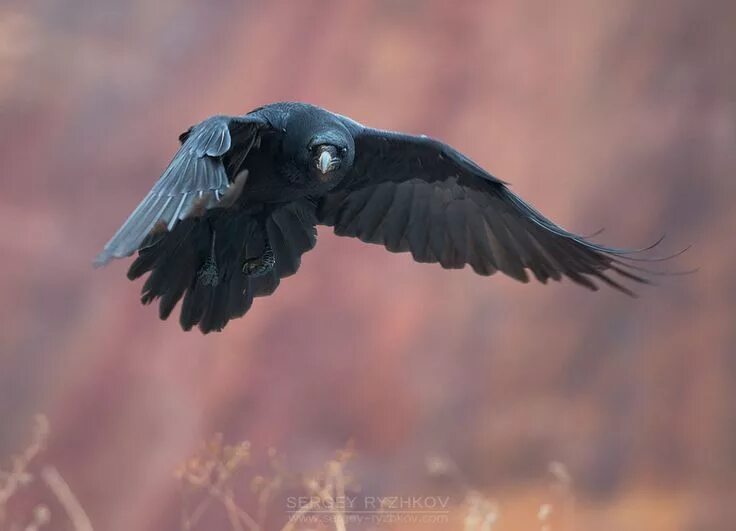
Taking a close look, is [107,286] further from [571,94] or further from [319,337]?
[571,94]

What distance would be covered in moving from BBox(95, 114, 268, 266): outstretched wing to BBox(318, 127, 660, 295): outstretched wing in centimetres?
84

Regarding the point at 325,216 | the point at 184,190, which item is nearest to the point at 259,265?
the point at 325,216

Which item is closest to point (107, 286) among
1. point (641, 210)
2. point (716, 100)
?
point (641, 210)

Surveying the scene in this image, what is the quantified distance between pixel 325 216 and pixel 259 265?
1.35 ft

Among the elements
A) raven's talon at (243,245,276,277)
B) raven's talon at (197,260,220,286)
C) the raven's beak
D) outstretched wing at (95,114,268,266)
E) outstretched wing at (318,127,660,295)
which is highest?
outstretched wing at (318,127,660,295)

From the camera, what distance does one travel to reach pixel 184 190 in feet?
7.47

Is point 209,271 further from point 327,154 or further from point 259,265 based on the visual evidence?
point 327,154

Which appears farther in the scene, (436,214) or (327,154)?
(436,214)

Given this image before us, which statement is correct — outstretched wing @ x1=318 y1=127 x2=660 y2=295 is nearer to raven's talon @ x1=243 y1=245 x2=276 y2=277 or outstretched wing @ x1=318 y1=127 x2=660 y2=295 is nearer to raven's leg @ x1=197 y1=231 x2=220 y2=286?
raven's talon @ x1=243 y1=245 x2=276 y2=277

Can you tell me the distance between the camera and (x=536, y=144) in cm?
489

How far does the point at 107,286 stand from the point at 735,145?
3140mm

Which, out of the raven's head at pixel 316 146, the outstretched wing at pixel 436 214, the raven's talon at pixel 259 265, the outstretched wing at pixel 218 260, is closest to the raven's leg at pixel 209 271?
the outstretched wing at pixel 218 260

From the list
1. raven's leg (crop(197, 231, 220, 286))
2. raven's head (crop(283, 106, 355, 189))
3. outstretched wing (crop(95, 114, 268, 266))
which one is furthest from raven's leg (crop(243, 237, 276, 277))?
outstretched wing (crop(95, 114, 268, 266))

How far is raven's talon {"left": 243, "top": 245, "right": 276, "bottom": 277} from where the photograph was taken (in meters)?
3.17
